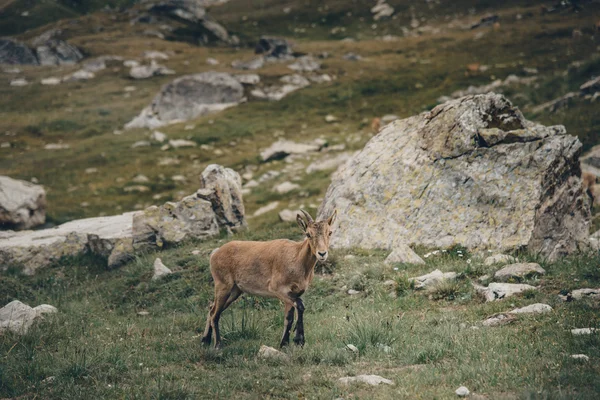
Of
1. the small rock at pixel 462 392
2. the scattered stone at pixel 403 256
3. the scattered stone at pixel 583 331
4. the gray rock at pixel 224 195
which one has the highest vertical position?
the small rock at pixel 462 392

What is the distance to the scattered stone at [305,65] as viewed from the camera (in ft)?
217

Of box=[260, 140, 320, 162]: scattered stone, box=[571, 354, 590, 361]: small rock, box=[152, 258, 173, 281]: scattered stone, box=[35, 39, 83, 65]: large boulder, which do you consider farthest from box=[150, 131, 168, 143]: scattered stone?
box=[571, 354, 590, 361]: small rock

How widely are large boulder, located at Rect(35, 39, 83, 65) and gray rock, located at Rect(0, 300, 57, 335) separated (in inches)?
2761

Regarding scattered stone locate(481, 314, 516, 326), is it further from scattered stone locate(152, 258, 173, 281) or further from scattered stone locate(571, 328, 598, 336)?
scattered stone locate(152, 258, 173, 281)

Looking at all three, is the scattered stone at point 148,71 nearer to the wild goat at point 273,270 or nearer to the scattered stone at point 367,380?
the wild goat at point 273,270

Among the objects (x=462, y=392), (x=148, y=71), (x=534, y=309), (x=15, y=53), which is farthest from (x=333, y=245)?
(x=15, y=53)

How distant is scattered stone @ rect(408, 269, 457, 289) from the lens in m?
13.3

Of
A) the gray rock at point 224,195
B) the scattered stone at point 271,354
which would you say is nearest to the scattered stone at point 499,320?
the scattered stone at point 271,354

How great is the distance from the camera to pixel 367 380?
833 centimetres

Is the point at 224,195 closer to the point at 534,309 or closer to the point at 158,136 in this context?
the point at 534,309

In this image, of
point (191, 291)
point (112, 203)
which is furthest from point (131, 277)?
A: point (112, 203)

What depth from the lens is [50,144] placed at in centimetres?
4762

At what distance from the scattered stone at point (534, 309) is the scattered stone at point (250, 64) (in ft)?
208

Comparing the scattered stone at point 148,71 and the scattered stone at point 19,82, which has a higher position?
the scattered stone at point 148,71
